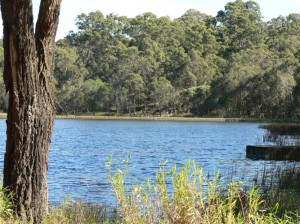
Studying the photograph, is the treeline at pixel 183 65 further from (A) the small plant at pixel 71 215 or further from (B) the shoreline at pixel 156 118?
(A) the small plant at pixel 71 215

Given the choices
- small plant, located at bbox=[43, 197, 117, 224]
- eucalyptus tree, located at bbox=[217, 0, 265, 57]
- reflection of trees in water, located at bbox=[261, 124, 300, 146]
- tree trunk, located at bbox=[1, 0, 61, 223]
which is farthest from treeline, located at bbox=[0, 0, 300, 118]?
tree trunk, located at bbox=[1, 0, 61, 223]

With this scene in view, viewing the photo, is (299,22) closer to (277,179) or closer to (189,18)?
(189,18)

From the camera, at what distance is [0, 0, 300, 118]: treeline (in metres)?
79.5

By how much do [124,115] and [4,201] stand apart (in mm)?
86597

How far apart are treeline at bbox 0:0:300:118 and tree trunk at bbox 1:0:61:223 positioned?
142ft

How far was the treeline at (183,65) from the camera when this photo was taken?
7950 cm

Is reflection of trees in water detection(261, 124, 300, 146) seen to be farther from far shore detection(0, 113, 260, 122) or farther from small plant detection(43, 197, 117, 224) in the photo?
far shore detection(0, 113, 260, 122)

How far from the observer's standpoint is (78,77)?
98.7 metres

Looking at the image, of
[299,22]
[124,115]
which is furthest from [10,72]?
[299,22]

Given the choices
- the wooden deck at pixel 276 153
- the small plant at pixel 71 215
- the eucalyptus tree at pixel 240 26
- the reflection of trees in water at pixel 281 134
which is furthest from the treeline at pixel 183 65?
the small plant at pixel 71 215

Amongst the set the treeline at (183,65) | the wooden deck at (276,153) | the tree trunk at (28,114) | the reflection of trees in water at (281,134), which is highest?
the treeline at (183,65)

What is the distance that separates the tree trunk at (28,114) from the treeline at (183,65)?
43217 millimetres

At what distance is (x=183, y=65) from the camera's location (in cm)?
10062

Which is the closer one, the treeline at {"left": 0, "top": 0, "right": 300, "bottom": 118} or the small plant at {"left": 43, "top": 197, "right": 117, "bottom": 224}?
the small plant at {"left": 43, "top": 197, "right": 117, "bottom": 224}
